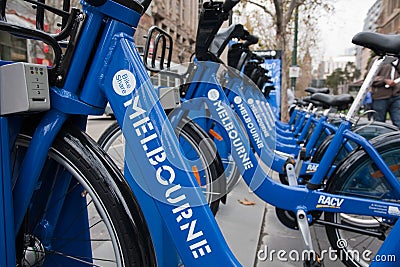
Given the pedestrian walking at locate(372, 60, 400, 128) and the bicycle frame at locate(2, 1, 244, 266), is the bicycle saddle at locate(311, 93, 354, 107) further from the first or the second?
the bicycle frame at locate(2, 1, 244, 266)

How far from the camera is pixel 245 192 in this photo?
371 centimetres

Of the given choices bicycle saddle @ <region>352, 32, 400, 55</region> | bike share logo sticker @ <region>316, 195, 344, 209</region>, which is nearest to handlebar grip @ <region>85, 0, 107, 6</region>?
bicycle saddle @ <region>352, 32, 400, 55</region>

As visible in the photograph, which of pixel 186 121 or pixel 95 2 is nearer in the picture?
pixel 95 2

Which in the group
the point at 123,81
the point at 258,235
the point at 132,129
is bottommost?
the point at 258,235

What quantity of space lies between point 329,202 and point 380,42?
0.90m

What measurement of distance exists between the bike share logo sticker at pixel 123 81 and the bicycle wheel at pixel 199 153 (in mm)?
910

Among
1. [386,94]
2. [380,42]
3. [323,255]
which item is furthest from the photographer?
[386,94]

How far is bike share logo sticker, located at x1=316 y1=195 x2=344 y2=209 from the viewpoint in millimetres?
2049

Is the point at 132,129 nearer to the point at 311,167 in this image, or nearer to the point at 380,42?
the point at 380,42

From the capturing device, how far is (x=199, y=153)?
2135mm

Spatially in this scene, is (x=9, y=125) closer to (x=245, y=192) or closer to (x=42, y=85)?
(x=42, y=85)

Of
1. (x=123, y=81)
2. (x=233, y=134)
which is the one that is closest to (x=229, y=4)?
(x=233, y=134)

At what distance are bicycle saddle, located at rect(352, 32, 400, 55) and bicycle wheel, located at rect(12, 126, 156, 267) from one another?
A: 1.52 m

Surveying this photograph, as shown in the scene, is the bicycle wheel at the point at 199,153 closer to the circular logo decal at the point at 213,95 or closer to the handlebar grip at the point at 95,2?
the circular logo decal at the point at 213,95
